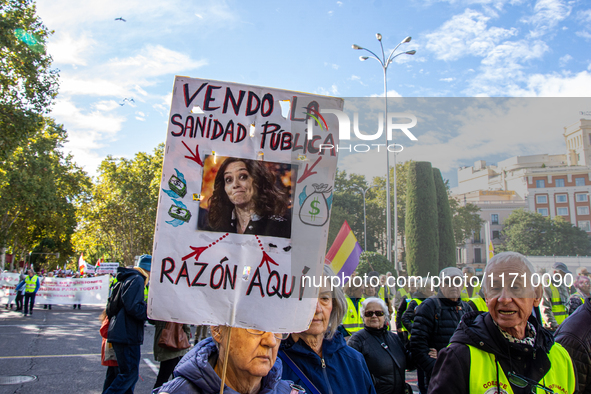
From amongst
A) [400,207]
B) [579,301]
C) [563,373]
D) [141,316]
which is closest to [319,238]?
[563,373]

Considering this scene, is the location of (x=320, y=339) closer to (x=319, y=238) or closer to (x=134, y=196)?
(x=319, y=238)

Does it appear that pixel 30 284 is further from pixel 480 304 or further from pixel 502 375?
pixel 502 375

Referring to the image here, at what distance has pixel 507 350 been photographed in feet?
6.73

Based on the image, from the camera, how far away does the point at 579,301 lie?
5512mm

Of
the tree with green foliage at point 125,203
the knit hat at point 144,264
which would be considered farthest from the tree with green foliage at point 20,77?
the tree with green foliage at point 125,203

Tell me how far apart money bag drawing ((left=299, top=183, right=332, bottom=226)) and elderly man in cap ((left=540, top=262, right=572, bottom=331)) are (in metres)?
6.31

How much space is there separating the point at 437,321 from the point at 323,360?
2.00m

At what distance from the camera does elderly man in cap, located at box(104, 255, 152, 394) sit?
13.8ft

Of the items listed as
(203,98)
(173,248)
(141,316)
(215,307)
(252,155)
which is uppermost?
(203,98)

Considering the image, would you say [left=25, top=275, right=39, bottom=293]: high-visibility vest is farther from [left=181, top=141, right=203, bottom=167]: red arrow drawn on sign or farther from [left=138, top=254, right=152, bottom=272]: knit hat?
[left=181, top=141, right=203, bottom=167]: red arrow drawn on sign

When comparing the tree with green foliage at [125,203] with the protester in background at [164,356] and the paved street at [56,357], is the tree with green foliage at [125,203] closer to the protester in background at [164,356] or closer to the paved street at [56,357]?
the paved street at [56,357]

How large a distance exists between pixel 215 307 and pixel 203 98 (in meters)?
0.92

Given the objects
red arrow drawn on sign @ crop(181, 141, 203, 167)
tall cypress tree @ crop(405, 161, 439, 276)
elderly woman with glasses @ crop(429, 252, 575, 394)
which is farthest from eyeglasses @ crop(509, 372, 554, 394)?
tall cypress tree @ crop(405, 161, 439, 276)

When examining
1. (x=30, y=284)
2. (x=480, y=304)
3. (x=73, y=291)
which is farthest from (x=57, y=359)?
(x=73, y=291)
